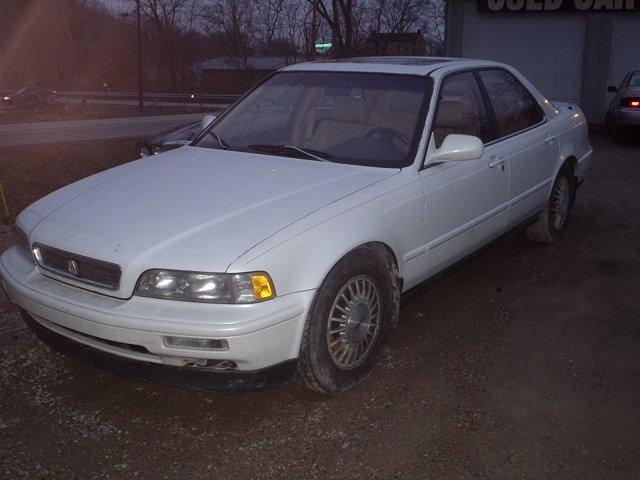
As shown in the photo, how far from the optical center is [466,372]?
3668mm

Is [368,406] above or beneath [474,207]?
beneath

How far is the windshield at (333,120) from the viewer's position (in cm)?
394

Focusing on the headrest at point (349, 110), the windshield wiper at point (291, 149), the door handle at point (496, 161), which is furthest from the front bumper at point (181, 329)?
the door handle at point (496, 161)

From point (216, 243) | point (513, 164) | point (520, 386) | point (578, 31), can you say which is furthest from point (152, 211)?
point (578, 31)

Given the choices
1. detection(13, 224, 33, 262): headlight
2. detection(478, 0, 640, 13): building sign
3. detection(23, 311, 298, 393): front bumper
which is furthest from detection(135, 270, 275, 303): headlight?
detection(478, 0, 640, 13): building sign

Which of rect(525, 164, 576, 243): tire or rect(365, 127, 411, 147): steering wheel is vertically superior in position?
rect(365, 127, 411, 147): steering wheel

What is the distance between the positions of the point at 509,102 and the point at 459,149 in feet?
5.07

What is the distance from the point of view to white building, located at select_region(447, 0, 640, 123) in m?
17.5

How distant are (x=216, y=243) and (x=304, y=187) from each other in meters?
0.69

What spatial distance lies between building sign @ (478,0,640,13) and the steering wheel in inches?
606

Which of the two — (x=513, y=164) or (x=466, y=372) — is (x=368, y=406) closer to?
(x=466, y=372)

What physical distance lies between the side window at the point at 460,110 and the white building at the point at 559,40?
1448 centimetres

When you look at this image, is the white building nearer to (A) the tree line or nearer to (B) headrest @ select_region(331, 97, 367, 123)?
(B) headrest @ select_region(331, 97, 367, 123)

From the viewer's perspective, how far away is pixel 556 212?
5.87m
